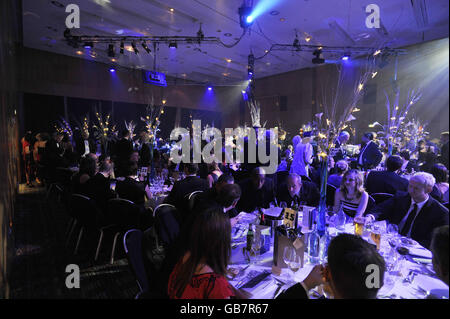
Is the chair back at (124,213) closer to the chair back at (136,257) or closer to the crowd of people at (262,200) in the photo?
the crowd of people at (262,200)

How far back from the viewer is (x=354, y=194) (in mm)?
2752

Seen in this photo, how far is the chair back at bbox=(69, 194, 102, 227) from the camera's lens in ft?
9.56

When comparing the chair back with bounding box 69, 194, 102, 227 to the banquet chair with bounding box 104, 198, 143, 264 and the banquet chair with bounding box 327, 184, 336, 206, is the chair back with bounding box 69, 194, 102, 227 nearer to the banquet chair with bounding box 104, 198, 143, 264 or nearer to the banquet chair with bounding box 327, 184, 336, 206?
the banquet chair with bounding box 104, 198, 143, 264

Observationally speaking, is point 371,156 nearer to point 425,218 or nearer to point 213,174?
point 425,218

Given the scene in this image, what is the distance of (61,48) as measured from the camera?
7.97m

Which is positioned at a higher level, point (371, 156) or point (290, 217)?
point (371, 156)

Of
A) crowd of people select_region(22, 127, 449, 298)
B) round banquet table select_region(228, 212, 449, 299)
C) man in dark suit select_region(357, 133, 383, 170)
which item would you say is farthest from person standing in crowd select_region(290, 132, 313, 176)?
round banquet table select_region(228, 212, 449, 299)

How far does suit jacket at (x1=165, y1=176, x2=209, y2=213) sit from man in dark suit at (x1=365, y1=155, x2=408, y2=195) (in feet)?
7.89

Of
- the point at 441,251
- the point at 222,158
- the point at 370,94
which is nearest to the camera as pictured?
the point at 441,251

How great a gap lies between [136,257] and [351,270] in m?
1.22

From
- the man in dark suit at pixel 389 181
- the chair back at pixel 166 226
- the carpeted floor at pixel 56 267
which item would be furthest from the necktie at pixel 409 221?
the carpeted floor at pixel 56 267

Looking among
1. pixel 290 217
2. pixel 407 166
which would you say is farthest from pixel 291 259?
pixel 407 166

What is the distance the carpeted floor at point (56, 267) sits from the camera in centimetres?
253

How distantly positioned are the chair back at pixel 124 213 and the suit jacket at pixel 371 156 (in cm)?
484
